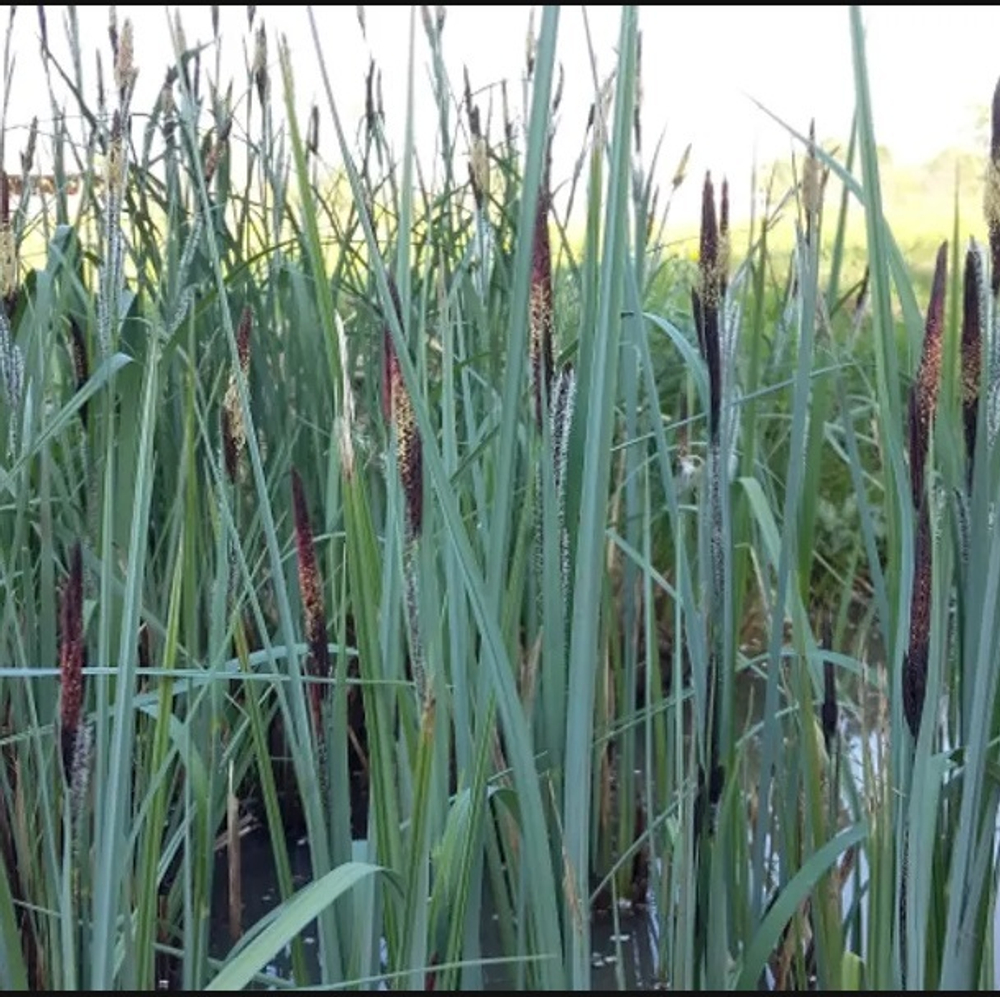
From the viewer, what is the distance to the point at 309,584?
722mm

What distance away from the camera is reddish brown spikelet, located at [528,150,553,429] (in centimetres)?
73

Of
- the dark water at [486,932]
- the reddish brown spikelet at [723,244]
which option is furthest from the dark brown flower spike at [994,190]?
the dark water at [486,932]

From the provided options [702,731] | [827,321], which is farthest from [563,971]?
[827,321]

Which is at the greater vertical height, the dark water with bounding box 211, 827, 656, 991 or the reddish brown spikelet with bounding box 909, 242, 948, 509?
the reddish brown spikelet with bounding box 909, 242, 948, 509

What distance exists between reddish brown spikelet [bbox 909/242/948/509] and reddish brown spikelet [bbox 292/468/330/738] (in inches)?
12.0

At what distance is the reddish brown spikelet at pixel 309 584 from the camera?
0.72m

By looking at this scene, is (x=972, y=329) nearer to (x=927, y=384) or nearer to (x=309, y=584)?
(x=927, y=384)

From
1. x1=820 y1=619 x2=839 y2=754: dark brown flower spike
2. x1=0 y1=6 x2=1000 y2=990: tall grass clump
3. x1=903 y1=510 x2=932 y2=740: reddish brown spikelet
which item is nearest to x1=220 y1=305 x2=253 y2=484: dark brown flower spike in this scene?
x1=0 y1=6 x2=1000 y2=990: tall grass clump

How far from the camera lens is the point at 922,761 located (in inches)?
30.5

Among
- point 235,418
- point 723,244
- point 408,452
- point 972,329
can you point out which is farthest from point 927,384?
point 235,418

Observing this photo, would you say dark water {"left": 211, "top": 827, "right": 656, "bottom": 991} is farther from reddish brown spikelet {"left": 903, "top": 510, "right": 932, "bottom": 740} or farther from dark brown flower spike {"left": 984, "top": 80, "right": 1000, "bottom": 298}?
dark brown flower spike {"left": 984, "top": 80, "right": 1000, "bottom": 298}

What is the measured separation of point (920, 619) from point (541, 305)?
0.25 metres

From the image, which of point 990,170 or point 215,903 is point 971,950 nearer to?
point 990,170

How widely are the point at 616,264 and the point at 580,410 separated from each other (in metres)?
0.18
